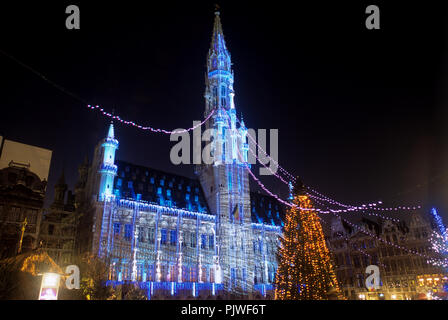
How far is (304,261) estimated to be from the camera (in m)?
22.2

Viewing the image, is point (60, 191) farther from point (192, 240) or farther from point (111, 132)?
point (192, 240)

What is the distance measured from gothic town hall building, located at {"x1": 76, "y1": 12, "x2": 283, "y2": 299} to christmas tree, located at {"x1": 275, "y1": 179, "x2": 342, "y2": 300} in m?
23.3

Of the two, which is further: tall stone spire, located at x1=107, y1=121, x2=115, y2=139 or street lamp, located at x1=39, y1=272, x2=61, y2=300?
tall stone spire, located at x1=107, y1=121, x2=115, y2=139

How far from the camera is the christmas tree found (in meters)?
21.5

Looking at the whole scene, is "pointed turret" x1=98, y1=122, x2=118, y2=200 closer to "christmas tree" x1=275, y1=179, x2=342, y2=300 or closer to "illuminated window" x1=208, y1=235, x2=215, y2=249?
"illuminated window" x1=208, y1=235, x2=215, y2=249

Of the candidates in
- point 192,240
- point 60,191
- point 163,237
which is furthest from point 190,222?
point 60,191

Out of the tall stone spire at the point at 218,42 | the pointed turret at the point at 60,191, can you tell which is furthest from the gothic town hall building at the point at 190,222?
the tall stone spire at the point at 218,42

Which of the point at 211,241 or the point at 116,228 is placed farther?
the point at 211,241

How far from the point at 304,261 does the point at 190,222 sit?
2910cm

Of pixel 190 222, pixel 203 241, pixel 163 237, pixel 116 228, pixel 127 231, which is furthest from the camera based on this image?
pixel 203 241

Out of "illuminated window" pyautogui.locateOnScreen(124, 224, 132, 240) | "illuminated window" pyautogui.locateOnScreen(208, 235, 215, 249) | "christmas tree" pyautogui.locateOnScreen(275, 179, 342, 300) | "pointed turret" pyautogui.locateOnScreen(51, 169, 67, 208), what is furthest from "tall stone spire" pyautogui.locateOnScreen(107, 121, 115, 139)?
"christmas tree" pyautogui.locateOnScreen(275, 179, 342, 300)

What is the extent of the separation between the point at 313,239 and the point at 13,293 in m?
19.9

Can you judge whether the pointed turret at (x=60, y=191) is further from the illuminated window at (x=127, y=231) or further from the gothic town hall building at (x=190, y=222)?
the illuminated window at (x=127, y=231)
